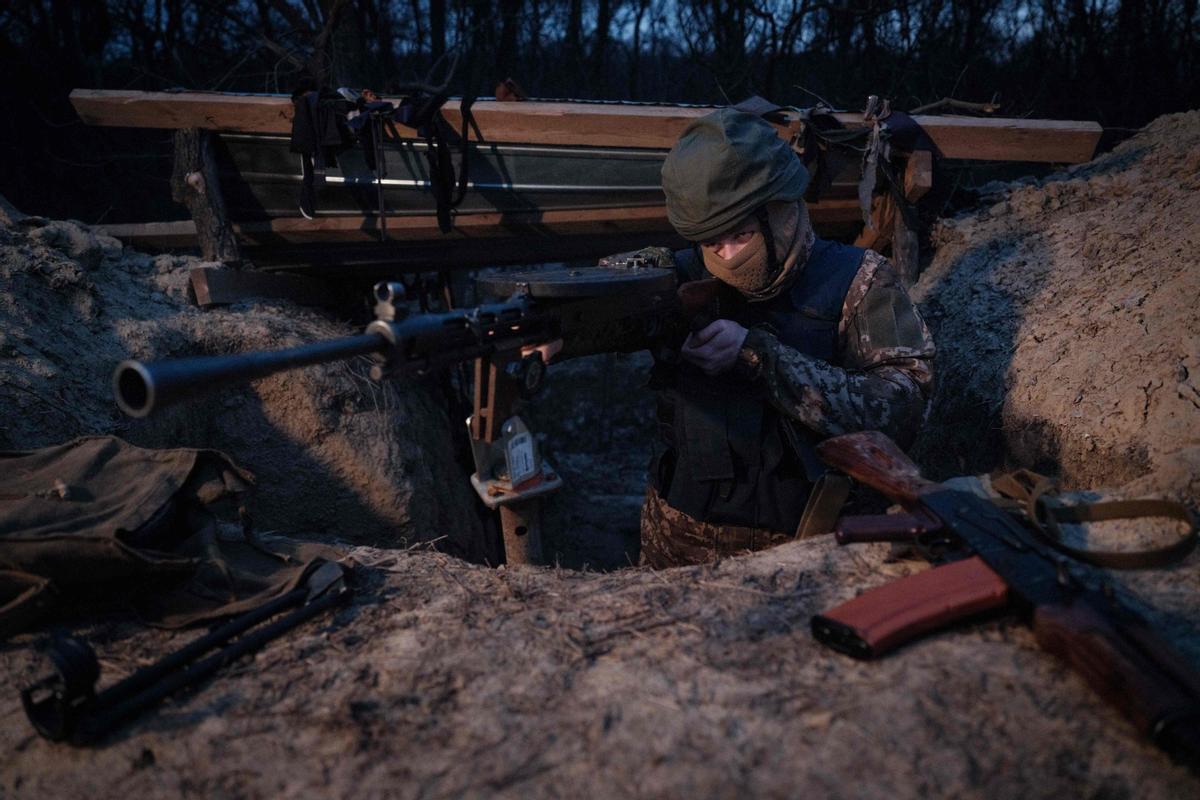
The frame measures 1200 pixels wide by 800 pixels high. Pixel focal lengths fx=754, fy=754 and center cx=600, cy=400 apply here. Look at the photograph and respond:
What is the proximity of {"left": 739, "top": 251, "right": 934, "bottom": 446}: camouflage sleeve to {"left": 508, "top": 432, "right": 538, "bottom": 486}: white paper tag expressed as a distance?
865 millimetres

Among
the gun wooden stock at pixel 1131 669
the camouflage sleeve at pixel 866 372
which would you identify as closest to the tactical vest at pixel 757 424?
the camouflage sleeve at pixel 866 372

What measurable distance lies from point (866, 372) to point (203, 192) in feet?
13.0

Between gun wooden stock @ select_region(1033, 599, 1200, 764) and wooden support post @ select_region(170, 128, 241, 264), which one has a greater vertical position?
wooden support post @ select_region(170, 128, 241, 264)

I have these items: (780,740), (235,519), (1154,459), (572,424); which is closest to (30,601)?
(235,519)

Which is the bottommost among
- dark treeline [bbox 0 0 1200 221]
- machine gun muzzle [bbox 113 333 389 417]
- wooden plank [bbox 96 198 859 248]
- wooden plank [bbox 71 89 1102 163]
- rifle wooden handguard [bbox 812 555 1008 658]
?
rifle wooden handguard [bbox 812 555 1008 658]

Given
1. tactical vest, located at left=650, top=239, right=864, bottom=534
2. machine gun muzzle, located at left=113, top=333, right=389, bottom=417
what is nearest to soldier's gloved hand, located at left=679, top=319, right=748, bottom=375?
tactical vest, located at left=650, top=239, right=864, bottom=534

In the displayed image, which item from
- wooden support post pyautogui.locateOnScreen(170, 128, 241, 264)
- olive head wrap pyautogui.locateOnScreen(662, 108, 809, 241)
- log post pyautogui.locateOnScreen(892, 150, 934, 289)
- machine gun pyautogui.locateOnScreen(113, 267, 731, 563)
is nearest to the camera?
machine gun pyautogui.locateOnScreen(113, 267, 731, 563)

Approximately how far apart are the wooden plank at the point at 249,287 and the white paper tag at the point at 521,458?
2652 millimetres

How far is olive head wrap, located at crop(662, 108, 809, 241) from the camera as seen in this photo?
8.87ft

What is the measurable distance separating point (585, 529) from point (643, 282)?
11.6 ft

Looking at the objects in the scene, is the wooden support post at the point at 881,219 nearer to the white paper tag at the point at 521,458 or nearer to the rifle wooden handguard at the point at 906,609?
the white paper tag at the point at 521,458

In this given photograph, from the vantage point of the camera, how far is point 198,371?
1629mm

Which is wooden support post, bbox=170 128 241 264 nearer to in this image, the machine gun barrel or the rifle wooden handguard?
the machine gun barrel

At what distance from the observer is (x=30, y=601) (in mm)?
2018
